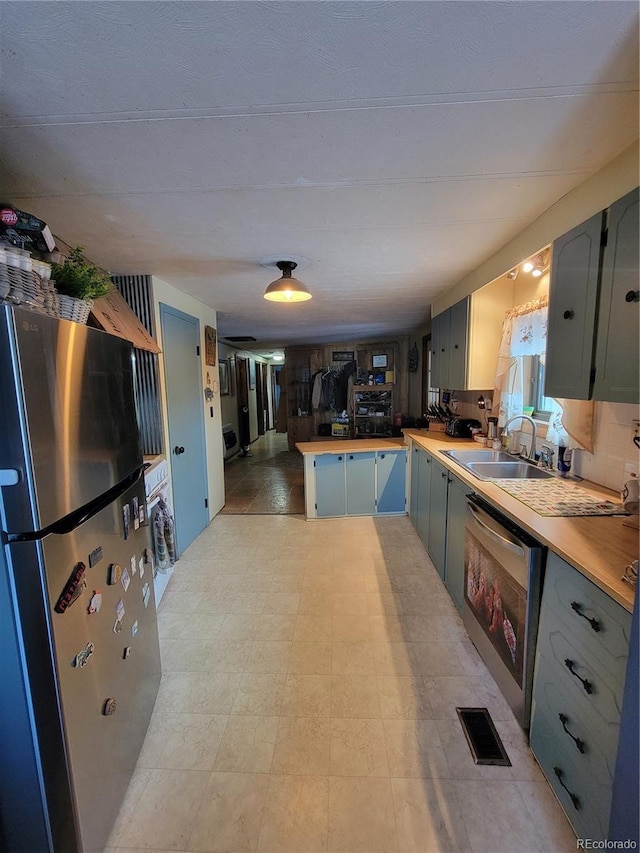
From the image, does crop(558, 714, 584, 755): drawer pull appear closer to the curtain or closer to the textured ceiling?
the curtain

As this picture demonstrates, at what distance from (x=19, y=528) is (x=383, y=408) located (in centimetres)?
594

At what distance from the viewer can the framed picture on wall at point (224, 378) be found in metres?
5.96

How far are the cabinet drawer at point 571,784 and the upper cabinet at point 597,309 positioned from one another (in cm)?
125

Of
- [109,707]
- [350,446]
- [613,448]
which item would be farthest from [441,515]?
[109,707]

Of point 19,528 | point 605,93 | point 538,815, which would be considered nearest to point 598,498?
point 538,815

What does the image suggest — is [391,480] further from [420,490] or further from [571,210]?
[571,210]

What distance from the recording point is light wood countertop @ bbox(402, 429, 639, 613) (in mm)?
1014

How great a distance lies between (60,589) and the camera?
0.91 m

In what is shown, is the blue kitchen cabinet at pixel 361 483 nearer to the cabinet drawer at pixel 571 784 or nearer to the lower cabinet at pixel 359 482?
Answer: the lower cabinet at pixel 359 482

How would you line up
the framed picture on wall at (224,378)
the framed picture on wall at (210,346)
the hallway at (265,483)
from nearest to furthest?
the framed picture on wall at (210,346)
the hallway at (265,483)
the framed picture on wall at (224,378)

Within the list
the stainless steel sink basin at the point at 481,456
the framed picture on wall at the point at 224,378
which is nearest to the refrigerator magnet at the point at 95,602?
the stainless steel sink basin at the point at 481,456

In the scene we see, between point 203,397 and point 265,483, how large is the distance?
203 cm

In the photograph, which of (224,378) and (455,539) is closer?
(455,539)

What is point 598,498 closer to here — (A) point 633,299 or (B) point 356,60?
(A) point 633,299
